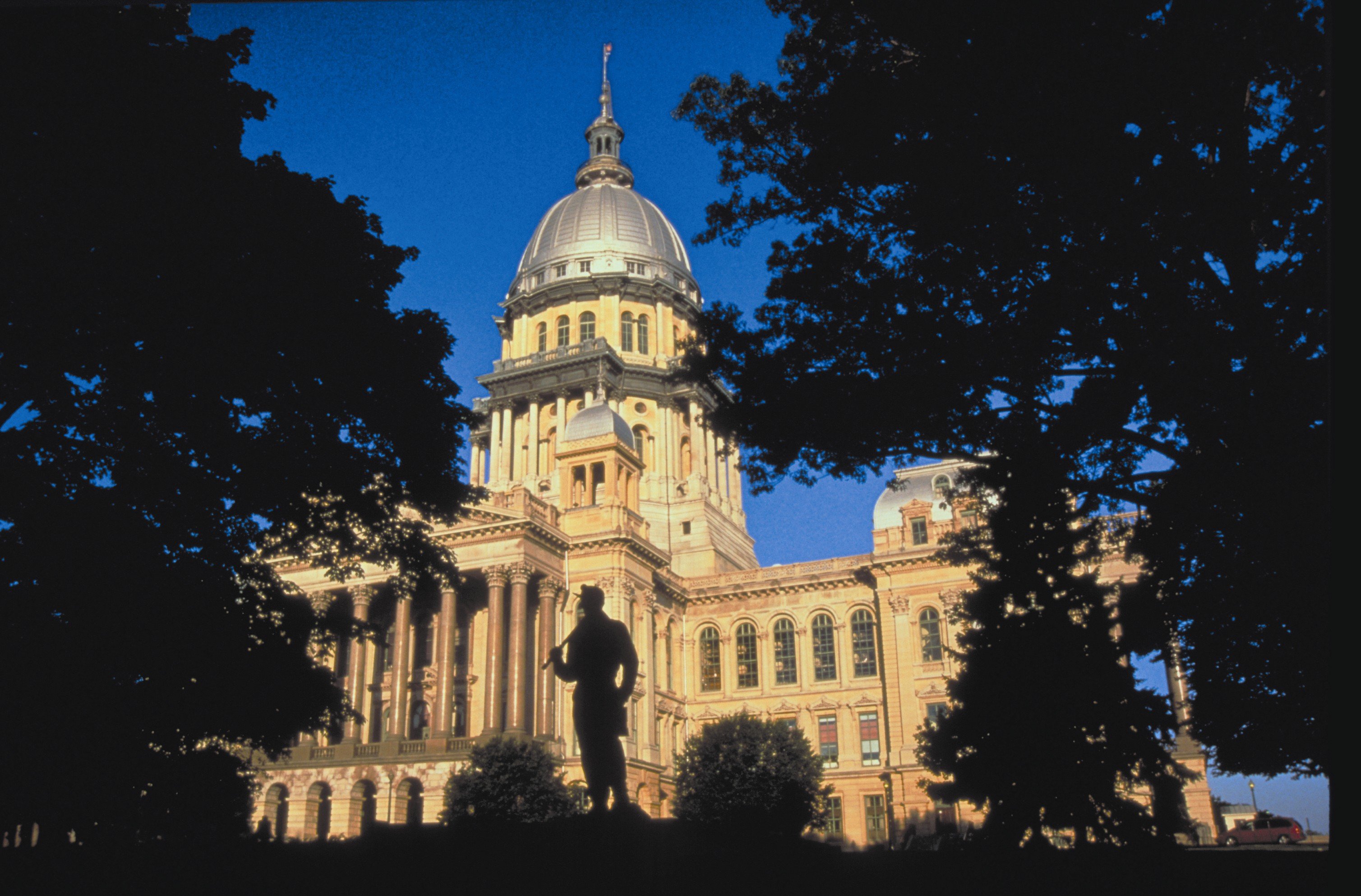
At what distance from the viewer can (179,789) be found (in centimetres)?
1644

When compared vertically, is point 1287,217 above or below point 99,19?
below

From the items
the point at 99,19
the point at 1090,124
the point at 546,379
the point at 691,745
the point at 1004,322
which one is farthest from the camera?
the point at 546,379

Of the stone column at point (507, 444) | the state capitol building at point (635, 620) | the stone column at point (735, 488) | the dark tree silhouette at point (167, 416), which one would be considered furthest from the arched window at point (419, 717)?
the dark tree silhouette at point (167, 416)

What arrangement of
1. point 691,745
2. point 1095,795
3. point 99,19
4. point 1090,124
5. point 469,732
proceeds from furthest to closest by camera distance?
point 469,732 → point 691,745 → point 1095,795 → point 99,19 → point 1090,124

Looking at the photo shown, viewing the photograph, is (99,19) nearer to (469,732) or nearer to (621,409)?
(469,732)

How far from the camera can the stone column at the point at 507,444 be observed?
67.2 meters

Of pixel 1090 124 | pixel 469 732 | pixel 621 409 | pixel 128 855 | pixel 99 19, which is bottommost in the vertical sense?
pixel 128 855

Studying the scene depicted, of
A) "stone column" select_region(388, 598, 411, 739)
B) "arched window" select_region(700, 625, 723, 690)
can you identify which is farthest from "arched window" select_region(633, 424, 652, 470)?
"stone column" select_region(388, 598, 411, 739)

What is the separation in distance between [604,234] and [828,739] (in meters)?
39.8

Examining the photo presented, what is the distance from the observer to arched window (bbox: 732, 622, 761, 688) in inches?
2203

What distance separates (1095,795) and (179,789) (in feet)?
63.3

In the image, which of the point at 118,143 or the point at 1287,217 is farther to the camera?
the point at 118,143

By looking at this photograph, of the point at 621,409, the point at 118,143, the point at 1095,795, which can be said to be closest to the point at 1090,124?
the point at 118,143

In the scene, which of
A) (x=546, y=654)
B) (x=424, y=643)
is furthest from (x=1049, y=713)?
(x=424, y=643)
